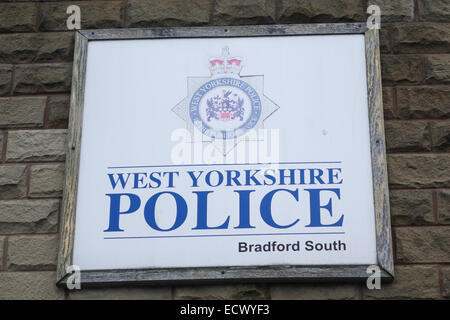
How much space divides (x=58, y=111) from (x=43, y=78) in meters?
0.19

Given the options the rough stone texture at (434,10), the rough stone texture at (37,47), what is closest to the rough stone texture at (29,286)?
the rough stone texture at (37,47)

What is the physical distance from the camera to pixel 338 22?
12.5ft

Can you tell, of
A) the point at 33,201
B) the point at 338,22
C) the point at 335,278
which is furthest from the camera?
the point at 338,22

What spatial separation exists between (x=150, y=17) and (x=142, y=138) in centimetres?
62

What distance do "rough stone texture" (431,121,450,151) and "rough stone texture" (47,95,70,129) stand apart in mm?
1575

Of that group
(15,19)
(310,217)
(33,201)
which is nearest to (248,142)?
(310,217)

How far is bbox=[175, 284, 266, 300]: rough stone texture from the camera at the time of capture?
10.9 ft

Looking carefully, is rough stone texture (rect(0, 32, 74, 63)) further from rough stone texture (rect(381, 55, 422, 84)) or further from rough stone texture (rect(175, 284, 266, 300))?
rough stone texture (rect(381, 55, 422, 84))

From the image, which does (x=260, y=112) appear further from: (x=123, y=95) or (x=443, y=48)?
(x=443, y=48)

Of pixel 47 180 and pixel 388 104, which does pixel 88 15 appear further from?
pixel 388 104

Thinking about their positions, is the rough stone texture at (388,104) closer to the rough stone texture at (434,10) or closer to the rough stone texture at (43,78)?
the rough stone texture at (434,10)

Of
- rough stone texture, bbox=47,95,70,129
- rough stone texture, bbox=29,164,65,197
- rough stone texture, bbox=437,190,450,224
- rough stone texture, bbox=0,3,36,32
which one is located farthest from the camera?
rough stone texture, bbox=0,3,36,32

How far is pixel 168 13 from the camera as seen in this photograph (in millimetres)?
3869

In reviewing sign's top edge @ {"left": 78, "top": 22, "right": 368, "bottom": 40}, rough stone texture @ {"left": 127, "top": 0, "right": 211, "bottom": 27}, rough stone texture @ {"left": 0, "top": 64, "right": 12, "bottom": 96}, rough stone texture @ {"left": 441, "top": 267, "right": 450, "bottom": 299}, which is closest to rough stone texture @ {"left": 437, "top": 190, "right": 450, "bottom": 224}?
rough stone texture @ {"left": 441, "top": 267, "right": 450, "bottom": 299}
